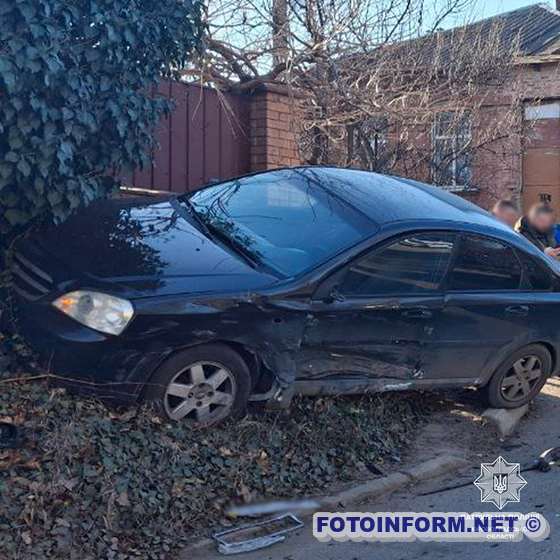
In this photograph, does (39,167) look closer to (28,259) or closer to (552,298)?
(28,259)

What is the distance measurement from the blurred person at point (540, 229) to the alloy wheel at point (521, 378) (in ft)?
6.71

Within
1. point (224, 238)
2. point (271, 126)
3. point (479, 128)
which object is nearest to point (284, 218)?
point (224, 238)

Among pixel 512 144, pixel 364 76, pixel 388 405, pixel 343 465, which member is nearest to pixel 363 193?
pixel 388 405

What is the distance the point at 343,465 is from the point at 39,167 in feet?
8.56

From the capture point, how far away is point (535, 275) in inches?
236

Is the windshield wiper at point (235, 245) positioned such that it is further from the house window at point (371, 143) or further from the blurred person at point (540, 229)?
the house window at point (371, 143)

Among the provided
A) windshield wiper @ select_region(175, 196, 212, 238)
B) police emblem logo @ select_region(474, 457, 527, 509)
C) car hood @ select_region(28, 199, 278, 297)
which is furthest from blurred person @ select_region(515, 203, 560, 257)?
car hood @ select_region(28, 199, 278, 297)

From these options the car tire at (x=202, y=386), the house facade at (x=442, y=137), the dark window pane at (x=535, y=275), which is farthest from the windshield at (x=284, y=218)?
the dark window pane at (x=535, y=275)

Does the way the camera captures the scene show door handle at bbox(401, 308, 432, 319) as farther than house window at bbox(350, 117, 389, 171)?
No

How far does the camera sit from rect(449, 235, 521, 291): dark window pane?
5.54m

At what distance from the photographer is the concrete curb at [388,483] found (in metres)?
4.45

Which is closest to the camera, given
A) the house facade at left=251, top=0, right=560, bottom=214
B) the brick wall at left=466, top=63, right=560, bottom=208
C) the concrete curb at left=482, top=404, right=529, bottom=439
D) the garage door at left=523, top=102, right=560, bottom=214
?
the concrete curb at left=482, top=404, right=529, bottom=439

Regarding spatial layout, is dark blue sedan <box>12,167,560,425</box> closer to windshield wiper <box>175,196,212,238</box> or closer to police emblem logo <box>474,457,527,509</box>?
windshield wiper <box>175,196,212,238</box>

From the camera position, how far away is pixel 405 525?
4.33m
